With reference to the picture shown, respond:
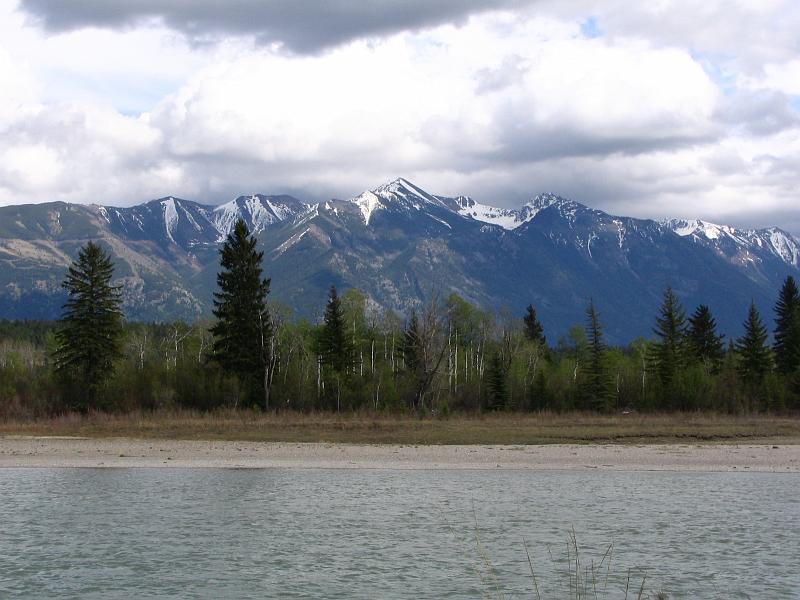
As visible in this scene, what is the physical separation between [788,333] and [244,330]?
63.6 metres

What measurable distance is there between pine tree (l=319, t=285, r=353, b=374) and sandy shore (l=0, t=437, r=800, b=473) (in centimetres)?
2866

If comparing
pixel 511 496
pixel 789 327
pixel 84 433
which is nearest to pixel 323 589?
pixel 511 496

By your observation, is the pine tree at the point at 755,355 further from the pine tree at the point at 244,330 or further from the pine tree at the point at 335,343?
the pine tree at the point at 244,330

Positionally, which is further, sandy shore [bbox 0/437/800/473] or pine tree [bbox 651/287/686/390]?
pine tree [bbox 651/287/686/390]

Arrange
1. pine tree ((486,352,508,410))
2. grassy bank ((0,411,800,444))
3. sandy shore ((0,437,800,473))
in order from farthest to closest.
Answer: pine tree ((486,352,508,410))
grassy bank ((0,411,800,444))
sandy shore ((0,437,800,473))

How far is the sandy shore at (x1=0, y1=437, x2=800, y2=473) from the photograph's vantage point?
148 feet

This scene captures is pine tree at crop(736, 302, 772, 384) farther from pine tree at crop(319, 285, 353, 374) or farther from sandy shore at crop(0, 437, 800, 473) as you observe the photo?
sandy shore at crop(0, 437, 800, 473)

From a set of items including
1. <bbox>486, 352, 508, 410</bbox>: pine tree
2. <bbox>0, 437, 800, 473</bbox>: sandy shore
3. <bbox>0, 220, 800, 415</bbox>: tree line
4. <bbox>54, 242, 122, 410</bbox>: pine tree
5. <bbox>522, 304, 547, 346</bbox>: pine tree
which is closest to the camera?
<bbox>0, 437, 800, 473</bbox>: sandy shore

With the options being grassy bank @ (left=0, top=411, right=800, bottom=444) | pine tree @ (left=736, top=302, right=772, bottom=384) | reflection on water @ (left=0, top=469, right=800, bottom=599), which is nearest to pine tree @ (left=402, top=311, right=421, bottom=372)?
grassy bank @ (left=0, top=411, right=800, bottom=444)

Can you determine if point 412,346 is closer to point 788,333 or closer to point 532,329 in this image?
point 788,333

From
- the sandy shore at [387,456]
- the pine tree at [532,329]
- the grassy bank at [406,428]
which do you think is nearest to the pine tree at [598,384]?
the grassy bank at [406,428]

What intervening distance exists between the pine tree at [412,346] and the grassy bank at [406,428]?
493 inches

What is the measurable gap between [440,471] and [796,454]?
21146 mm

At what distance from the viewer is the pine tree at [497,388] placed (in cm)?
8325
